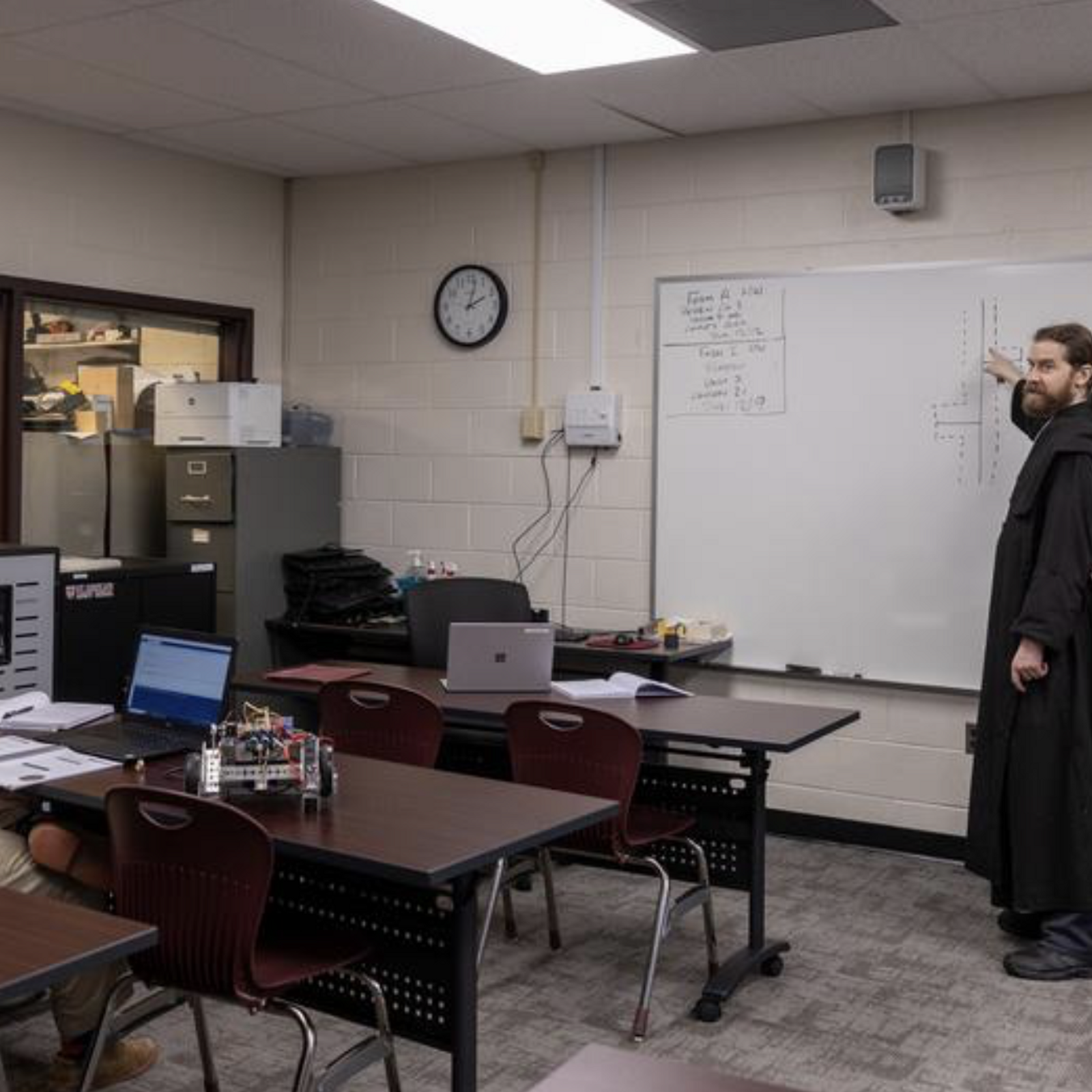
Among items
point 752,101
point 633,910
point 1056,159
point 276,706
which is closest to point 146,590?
point 276,706

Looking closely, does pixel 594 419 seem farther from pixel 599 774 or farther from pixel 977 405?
pixel 599 774

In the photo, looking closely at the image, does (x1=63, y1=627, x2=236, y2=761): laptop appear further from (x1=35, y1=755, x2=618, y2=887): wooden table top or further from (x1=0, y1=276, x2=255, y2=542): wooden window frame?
(x1=0, y1=276, x2=255, y2=542): wooden window frame

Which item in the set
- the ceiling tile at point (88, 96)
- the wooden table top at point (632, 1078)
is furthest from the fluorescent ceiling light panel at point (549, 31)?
the wooden table top at point (632, 1078)

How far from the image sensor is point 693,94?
16.2ft

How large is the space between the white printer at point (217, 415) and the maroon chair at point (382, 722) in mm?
2122

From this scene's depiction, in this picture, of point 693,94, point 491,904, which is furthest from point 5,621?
point 693,94

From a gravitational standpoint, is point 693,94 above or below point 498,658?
above

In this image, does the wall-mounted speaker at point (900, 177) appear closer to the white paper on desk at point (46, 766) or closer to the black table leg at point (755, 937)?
the black table leg at point (755, 937)

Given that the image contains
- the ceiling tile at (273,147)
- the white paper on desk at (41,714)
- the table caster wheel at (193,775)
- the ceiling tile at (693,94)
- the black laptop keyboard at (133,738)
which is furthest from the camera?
the ceiling tile at (273,147)

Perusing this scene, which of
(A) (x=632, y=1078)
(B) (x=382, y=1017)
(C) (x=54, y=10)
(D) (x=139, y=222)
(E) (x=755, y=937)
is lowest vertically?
(E) (x=755, y=937)

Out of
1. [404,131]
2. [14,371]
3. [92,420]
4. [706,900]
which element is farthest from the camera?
[92,420]

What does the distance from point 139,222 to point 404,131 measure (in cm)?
118

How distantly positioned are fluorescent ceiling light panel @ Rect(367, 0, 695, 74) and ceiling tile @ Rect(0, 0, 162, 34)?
2.45ft

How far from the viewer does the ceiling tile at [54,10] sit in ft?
13.3
